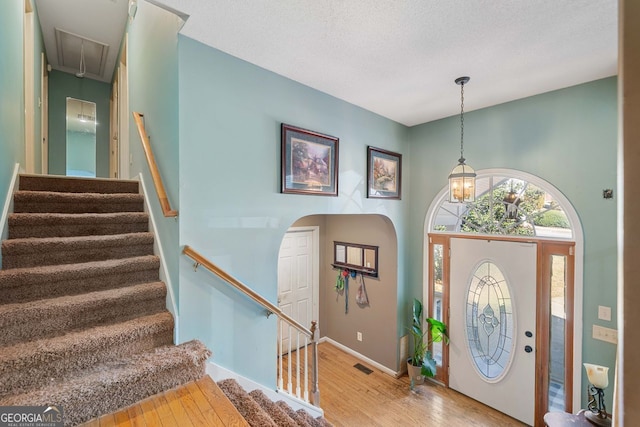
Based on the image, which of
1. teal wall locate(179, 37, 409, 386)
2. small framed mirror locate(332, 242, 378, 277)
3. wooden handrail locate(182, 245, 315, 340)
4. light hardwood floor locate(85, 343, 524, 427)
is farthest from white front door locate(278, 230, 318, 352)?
wooden handrail locate(182, 245, 315, 340)

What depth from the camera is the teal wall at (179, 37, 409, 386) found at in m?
1.90

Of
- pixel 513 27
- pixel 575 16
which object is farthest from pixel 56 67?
pixel 575 16

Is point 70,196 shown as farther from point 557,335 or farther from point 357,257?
point 557,335

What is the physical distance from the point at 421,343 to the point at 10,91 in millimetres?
4894

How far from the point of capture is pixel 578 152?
256 centimetres

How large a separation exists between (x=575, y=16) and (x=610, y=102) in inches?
50.7

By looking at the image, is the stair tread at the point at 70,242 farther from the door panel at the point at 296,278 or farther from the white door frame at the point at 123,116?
the door panel at the point at 296,278

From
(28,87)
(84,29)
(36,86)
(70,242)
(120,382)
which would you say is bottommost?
(120,382)

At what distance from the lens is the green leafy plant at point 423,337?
11.3 ft

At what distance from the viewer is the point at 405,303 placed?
12.7ft

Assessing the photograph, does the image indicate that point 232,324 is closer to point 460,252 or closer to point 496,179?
point 460,252

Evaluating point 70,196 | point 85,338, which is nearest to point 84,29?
point 70,196

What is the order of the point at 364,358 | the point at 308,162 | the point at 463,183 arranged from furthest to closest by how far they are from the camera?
the point at 364,358
the point at 308,162
the point at 463,183

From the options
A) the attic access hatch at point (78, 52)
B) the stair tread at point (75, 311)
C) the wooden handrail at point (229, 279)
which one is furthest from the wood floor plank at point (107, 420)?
the attic access hatch at point (78, 52)
